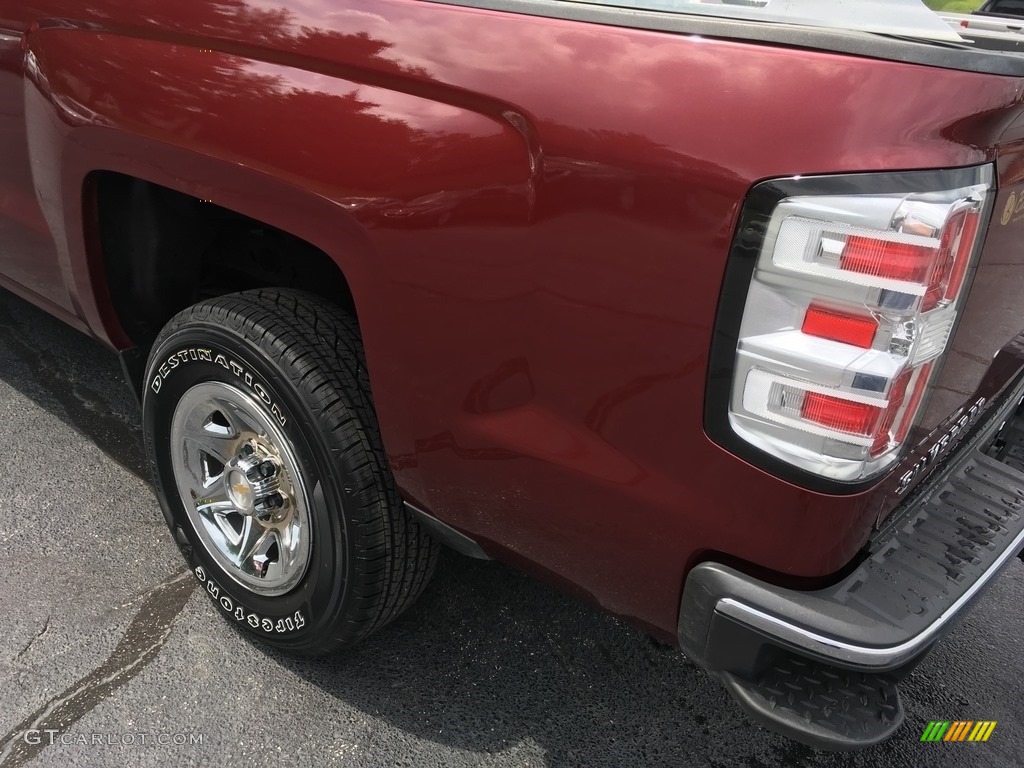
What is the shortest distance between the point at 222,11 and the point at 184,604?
157cm

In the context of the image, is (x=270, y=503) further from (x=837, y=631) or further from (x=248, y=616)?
(x=837, y=631)

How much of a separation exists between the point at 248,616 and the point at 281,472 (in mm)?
434

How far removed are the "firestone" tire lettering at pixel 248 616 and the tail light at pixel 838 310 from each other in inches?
49.3

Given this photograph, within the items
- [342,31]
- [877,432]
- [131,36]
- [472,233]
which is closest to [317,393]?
[472,233]

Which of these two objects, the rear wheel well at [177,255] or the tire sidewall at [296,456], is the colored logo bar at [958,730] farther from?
the rear wheel well at [177,255]

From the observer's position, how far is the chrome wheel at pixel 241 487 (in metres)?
1.94

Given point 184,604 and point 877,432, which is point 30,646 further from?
point 877,432

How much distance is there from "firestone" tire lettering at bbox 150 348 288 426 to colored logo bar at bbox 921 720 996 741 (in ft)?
5.99

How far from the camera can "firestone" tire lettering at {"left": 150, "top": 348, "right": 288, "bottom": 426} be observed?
1.84 meters

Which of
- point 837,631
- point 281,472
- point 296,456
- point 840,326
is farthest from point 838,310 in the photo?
point 281,472

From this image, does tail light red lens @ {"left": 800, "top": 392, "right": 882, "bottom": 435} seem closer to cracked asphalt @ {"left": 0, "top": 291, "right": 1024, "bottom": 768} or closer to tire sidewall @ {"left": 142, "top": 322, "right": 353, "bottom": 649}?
tire sidewall @ {"left": 142, "top": 322, "right": 353, "bottom": 649}

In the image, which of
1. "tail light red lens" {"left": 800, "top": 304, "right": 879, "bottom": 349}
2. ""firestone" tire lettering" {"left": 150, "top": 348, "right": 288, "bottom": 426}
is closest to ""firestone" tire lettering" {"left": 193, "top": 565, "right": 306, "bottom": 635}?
""firestone" tire lettering" {"left": 150, "top": 348, "right": 288, "bottom": 426}

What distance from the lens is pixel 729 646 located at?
1351 millimetres

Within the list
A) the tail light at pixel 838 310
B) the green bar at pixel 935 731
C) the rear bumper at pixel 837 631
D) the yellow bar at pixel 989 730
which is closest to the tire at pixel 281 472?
the rear bumper at pixel 837 631
